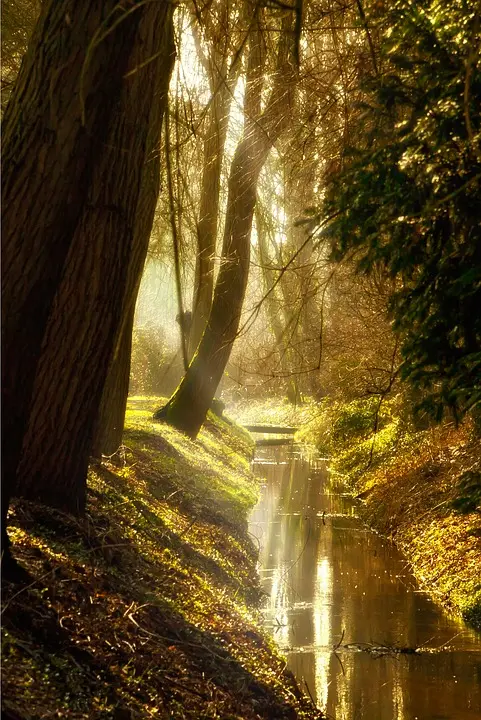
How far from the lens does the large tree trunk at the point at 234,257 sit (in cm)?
931

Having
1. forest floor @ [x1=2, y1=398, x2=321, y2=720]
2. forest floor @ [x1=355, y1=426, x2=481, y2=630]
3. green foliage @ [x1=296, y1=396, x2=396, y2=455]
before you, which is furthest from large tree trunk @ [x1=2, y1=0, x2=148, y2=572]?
green foliage @ [x1=296, y1=396, x2=396, y2=455]

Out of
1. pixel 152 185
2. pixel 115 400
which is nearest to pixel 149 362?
pixel 115 400

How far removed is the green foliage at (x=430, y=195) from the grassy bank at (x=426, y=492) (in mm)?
863

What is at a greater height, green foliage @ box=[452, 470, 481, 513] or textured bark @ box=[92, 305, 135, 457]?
textured bark @ box=[92, 305, 135, 457]

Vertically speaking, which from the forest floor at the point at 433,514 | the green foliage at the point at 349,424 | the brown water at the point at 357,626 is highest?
the green foliage at the point at 349,424

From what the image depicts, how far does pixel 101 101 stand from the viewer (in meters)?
5.29

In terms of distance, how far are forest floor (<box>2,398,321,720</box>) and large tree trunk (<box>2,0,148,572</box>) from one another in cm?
78

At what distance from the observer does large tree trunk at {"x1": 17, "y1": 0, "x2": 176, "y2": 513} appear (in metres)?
7.06

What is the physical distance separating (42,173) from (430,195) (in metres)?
2.24

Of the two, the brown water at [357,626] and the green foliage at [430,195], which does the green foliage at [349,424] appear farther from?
the green foliage at [430,195]

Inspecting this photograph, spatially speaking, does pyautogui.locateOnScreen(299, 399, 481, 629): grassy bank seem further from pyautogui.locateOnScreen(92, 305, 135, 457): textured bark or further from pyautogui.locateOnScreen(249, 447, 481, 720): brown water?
pyautogui.locateOnScreen(92, 305, 135, 457): textured bark

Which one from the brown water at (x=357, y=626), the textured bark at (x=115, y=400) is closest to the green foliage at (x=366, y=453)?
the brown water at (x=357, y=626)

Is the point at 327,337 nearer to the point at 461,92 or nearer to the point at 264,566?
the point at 264,566

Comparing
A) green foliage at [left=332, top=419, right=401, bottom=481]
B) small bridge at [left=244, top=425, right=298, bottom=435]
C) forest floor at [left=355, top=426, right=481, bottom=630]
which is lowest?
forest floor at [left=355, top=426, right=481, bottom=630]
